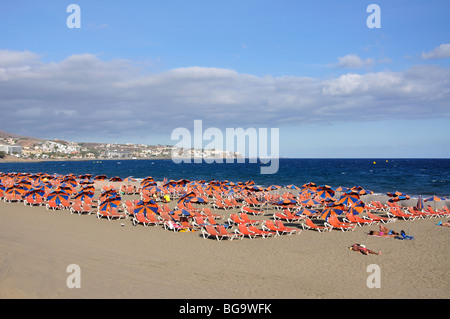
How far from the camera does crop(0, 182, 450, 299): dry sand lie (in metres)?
6.85

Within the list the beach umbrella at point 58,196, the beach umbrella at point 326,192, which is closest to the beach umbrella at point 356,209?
the beach umbrella at point 326,192

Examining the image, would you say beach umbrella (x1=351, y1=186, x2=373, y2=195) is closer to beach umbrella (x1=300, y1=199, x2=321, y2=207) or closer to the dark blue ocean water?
beach umbrella (x1=300, y1=199, x2=321, y2=207)

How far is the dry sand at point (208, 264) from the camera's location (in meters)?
6.85

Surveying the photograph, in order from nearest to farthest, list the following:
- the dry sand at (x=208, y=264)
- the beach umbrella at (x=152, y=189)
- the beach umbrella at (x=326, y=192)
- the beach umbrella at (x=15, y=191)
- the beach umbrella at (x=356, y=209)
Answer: the dry sand at (x=208, y=264)
the beach umbrella at (x=356, y=209)
the beach umbrella at (x=326, y=192)
the beach umbrella at (x=15, y=191)
the beach umbrella at (x=152, y=189)

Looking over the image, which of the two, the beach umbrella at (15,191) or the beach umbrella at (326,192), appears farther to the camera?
the beach umbrella at (15,191)

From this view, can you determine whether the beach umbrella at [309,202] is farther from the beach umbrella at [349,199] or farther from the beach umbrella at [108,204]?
the beach umbrella at [108,204]

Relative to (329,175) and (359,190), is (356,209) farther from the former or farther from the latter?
(329,175)

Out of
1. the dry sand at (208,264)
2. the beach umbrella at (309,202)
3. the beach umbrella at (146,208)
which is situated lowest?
the dry sand at (208,264)

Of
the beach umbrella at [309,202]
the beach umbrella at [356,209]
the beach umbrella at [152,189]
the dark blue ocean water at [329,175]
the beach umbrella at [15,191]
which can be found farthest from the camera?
the dark blue ocean water at [329,175]

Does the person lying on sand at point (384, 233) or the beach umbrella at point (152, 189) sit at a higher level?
the beach umbrella at point (152, 189)

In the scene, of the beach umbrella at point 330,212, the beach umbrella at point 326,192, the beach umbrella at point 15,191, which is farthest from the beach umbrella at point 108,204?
the beach umbrella at point 326,192

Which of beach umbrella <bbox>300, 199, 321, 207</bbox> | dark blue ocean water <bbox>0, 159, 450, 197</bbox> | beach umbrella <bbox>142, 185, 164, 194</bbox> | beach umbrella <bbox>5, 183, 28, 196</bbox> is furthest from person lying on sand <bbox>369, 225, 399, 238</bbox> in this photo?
dark blue ocean water <bbox>0, 159, 450, 197</bbox>
